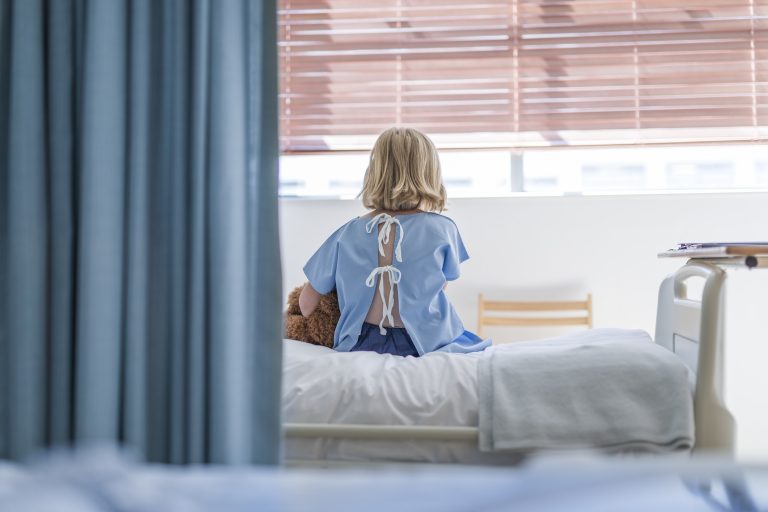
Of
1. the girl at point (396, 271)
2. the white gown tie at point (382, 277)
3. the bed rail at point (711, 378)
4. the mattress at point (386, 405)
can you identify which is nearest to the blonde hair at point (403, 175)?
the girl at point (396, 271)

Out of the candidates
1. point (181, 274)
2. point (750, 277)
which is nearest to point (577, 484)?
point (181, 274)

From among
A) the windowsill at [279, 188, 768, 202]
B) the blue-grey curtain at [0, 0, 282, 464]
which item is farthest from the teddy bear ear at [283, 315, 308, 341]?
the blue-grey curtain at [0, 0, 282, 464]

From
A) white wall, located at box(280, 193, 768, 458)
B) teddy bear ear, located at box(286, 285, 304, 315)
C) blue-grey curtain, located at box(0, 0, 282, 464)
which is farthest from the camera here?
white wall, located at box(280, 193, 768, 458)

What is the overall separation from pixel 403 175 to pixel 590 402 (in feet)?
3.25

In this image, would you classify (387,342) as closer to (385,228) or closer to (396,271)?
(396,271)

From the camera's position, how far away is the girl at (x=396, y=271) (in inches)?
85.2

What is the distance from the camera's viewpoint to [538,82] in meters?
3.21

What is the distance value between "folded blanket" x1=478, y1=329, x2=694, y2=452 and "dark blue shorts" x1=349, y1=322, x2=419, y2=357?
55 centimetres

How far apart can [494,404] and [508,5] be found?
2.13 m

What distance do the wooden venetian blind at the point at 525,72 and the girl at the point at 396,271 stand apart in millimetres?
986

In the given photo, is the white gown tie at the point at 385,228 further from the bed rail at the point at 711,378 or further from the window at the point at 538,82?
the window at the point at 538,82

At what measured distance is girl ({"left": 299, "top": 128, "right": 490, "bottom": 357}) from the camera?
216 cm

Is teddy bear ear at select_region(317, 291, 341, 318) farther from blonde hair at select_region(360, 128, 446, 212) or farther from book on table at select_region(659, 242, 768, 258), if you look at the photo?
book on table at select_region(659, 242, 768, 258)

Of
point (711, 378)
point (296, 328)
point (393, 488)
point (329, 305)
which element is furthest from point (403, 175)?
point (393, 488)
